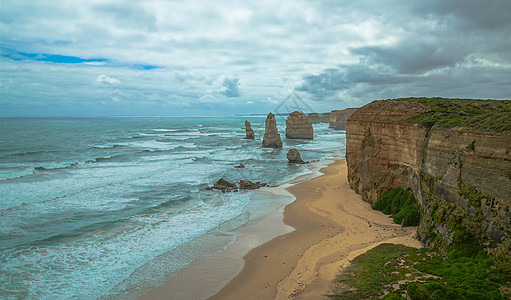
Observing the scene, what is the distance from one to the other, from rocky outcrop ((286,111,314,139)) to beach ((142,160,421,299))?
63021 mm

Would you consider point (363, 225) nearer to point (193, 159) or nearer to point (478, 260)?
point (478, 260)

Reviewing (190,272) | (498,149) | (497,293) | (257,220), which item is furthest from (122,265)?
(498,149)

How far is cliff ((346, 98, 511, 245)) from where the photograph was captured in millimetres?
10438

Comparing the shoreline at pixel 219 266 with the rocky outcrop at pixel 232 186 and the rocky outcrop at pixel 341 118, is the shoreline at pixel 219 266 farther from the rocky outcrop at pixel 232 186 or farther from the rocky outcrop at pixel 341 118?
the rocky outcrop at pixel 341 118

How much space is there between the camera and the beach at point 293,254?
38.3ft

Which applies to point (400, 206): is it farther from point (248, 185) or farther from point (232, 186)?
point (232, 186)

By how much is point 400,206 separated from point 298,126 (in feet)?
222

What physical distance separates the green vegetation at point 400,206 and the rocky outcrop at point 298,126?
65.4 m

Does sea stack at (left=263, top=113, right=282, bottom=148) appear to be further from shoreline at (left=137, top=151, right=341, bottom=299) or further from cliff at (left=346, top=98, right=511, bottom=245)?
shoreline at (left=137, top=151, right=341, bottom=299)

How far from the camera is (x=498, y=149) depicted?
34.4 feet

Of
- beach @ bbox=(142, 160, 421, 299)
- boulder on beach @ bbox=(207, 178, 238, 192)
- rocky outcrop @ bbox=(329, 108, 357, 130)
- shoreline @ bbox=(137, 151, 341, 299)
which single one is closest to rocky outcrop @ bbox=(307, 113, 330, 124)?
rocky outcrop @ bbox=(329, 108, 357, 130)

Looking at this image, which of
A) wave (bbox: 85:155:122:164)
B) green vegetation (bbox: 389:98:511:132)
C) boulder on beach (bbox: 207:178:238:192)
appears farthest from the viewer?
wave (bbox: 85:155:122:164)

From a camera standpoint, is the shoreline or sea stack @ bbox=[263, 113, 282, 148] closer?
the shoreline

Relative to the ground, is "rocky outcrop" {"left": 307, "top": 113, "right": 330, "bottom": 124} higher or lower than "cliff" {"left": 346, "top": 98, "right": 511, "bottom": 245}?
higher
